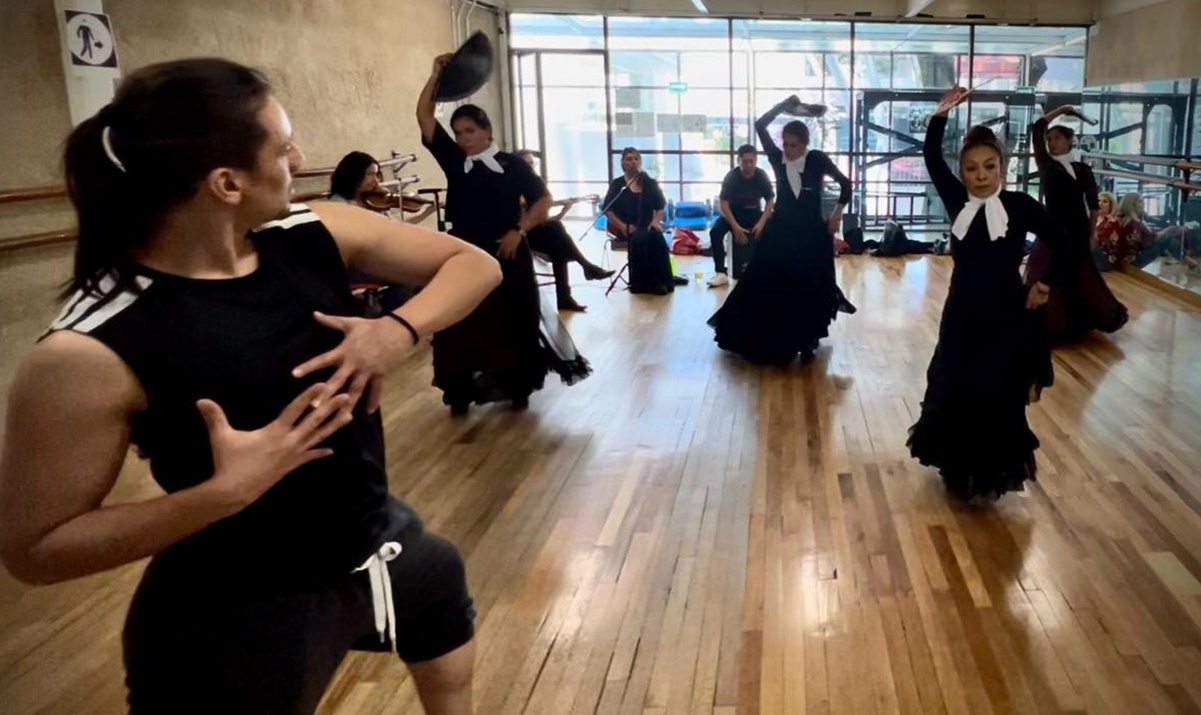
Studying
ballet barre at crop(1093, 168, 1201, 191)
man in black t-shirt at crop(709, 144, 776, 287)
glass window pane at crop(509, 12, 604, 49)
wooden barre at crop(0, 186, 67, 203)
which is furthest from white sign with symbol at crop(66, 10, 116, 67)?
ballet barre at crop(1093, 168, 1201, 191)

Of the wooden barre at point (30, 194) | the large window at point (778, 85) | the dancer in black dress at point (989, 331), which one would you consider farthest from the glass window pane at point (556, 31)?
the dancer in black dress at point (989, 331)

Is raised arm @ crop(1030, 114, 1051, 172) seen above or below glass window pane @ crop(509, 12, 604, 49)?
below

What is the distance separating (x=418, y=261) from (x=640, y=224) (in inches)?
273

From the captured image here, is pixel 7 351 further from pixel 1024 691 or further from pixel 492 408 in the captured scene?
pixel 1024 691

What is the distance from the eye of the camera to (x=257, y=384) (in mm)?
1116

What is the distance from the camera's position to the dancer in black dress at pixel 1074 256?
573cm

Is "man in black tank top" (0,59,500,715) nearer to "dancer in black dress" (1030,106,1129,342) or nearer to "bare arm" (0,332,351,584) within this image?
"bare arm" (0,332,351,584)

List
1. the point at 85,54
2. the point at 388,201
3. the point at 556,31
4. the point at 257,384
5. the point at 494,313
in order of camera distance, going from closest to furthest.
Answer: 1. the point at 257,384
2. the point at 85,54
3. the point at 494,313
4. the point at 388,201
5. the point at 556,31

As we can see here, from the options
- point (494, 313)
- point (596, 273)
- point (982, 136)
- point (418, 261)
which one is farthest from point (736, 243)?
point (418, 261)

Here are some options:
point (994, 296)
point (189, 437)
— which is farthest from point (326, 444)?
point (994, 296)

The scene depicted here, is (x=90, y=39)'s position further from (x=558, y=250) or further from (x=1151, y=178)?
(x=1151, y=178)

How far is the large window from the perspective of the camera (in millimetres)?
10297

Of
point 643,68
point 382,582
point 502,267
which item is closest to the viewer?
point 382,582

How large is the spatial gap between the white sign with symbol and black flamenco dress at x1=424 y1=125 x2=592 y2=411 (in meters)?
1.34
